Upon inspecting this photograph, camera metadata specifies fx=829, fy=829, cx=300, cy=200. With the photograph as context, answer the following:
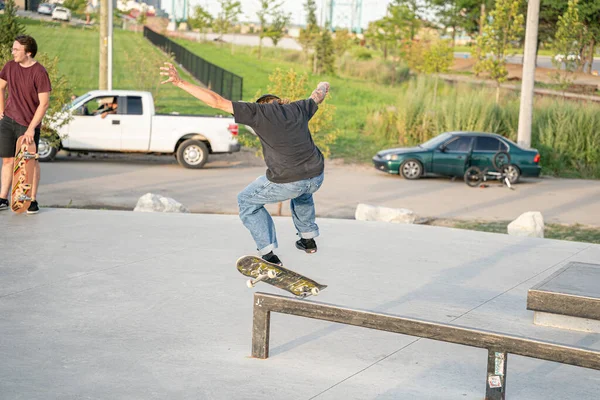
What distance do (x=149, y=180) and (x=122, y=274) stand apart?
1087 cm

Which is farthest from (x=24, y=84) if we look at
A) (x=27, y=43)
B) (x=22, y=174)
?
(x=22, y=174)

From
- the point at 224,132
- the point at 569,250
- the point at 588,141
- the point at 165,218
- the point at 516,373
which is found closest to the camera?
the point at 516,373

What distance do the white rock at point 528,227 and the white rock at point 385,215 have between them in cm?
164

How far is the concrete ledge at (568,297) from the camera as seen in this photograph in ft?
20.8

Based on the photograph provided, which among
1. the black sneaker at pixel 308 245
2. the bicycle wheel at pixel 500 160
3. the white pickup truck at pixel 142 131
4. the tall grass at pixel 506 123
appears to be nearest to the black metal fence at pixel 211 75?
the tall grass at pixel 506 123

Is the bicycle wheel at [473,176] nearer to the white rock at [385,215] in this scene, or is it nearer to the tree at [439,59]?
the white rock at [385,215]

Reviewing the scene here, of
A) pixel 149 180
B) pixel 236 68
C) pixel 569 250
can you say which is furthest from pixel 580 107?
pixel 236 68

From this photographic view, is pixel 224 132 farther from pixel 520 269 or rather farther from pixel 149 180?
pixel 520 269

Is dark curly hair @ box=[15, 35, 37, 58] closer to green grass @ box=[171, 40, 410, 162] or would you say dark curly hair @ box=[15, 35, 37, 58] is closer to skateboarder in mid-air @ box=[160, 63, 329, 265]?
skateboarder in mid-air @ box=[160, 63, 329, 265]

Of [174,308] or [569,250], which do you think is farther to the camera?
[569,250]

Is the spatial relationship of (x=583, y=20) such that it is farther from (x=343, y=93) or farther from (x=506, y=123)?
(x=506, y=123)

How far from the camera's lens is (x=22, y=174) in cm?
1079

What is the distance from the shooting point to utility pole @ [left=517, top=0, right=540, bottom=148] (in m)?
23.3

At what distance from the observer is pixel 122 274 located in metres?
8.27
